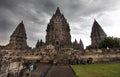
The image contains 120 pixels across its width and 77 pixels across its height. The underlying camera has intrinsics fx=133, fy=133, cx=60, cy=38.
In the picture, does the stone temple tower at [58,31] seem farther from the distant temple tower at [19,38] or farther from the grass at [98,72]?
the grass at [98,72]

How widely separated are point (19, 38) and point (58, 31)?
2015cm

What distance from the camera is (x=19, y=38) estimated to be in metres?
64.6

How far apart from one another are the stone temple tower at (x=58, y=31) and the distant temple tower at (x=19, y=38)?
13.5 meters

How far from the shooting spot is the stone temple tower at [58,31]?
57688 millimetres

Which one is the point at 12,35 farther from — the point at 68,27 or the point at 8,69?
the point at 8,69

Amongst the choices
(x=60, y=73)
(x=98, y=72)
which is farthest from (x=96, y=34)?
(x=60, y=73)

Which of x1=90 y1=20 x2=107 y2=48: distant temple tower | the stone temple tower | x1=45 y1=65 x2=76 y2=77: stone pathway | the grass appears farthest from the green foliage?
x1=45 y1=65 x2=76 y2=77: stone pathway

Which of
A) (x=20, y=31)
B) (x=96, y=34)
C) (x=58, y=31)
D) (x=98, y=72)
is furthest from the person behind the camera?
(x=96, y=34)

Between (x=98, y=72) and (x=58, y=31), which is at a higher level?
(x=58, y=31)

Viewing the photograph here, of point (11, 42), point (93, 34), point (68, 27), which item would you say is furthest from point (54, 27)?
point (93, 34)

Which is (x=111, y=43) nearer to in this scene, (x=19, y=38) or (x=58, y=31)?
(x=58, y=31)

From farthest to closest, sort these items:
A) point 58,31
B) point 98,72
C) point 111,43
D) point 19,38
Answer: point 19,38 → point 58,31 → point 111,43 → point 98,72

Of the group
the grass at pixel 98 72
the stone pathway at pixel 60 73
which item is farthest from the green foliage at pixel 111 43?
the stone pathway at pixel 60 73

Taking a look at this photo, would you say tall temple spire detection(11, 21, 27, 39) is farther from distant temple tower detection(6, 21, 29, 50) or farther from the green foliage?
the green foliage
